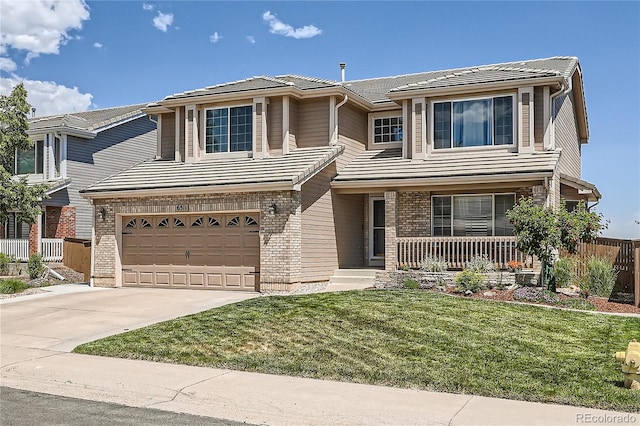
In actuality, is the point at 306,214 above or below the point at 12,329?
above

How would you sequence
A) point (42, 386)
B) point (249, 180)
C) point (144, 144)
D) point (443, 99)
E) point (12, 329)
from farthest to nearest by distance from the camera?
1. point (144, 144)
2. point (443, 99)
3. point (249, 180)
4. point (12, 329)
5. point (42, 386)

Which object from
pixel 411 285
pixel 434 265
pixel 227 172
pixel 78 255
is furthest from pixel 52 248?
pixel 434 265

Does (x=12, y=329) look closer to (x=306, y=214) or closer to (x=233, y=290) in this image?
(x=233, y=290)

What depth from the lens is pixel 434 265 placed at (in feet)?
62.2

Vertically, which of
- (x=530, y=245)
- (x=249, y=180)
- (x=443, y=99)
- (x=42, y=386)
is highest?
(x=443, y=99)

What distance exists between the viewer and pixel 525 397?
28.1ft

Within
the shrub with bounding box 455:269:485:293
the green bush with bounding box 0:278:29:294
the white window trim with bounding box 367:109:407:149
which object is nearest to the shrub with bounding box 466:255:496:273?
the shrub with bounding box 455:269:485:293

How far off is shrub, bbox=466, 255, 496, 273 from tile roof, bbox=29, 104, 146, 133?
15576 mm

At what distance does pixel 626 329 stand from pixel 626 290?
5759mm

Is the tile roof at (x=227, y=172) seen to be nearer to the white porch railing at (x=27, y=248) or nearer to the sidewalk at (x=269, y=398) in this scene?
the white porch railing at (x=27, y=248)

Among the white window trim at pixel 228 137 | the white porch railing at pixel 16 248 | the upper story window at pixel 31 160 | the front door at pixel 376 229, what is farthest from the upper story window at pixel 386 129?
the upper story window at pixel 31 160

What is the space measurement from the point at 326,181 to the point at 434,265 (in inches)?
163

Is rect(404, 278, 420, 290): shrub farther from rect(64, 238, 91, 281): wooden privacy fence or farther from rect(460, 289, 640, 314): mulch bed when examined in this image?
rect(64, 238, 91, 281): wooden privacy fence

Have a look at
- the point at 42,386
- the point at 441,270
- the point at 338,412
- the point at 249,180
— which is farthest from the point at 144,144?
the point at 338,412
